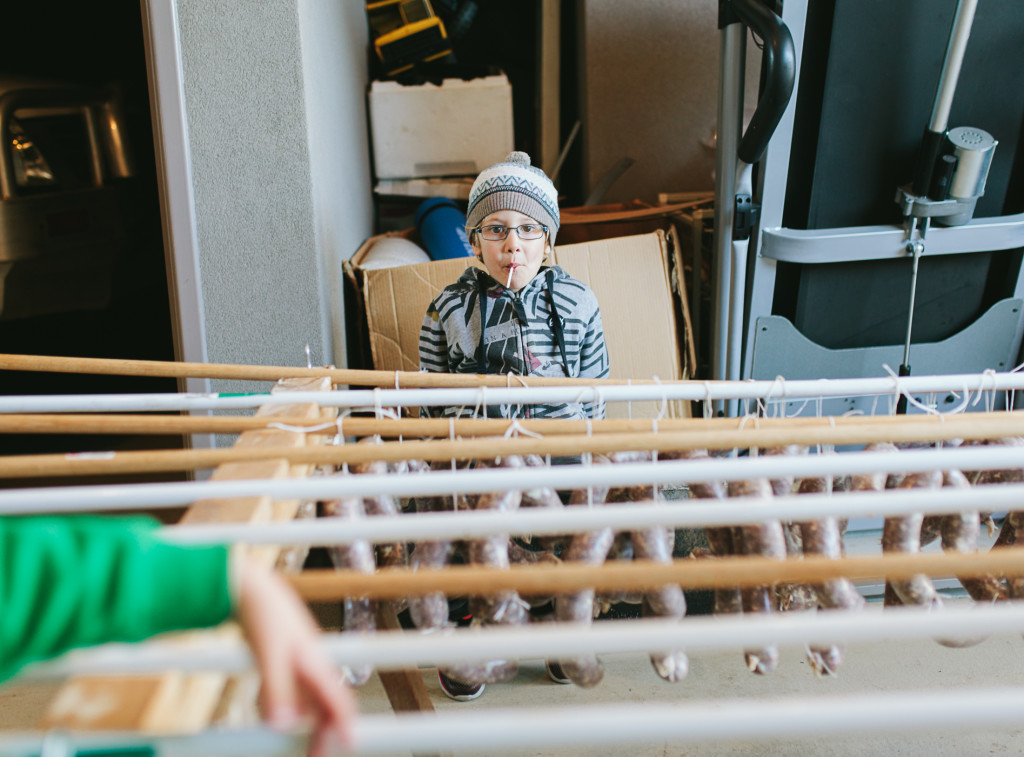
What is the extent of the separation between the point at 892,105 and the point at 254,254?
189 centimetres

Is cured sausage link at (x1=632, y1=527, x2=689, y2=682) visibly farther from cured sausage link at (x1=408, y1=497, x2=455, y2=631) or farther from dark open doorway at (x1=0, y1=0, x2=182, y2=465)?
Result: dark open doorway at (x1=0, y1=0, x2=182, y2=465)

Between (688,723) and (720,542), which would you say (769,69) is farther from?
(688,723)

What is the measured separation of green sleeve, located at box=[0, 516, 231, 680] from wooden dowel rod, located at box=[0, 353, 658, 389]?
0.64 metres

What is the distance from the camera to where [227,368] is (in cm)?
125

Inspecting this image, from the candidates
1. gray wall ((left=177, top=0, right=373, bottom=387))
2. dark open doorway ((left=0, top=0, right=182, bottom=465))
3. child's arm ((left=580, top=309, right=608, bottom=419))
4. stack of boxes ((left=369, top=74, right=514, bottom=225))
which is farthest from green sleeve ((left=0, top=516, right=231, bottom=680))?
dark open doorway ((left=0, top=0, right=182, bottom=465))

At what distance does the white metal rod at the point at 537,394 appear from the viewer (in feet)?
3.72

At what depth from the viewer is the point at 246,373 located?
49.4 inches

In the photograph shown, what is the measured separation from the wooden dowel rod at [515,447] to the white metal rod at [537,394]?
13cm

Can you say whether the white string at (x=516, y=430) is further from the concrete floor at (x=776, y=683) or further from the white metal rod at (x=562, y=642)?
the concrete floor at (x=776, y=683)

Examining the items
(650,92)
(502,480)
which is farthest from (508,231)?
(650,92)

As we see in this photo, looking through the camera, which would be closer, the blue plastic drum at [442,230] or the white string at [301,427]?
the white string at [301,427]

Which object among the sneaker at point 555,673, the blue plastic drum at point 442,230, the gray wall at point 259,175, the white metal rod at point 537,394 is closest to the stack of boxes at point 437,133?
the blue plastic drum at point 442,230

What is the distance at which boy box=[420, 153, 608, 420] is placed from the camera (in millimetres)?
Answer: 1871

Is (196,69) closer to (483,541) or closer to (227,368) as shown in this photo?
(227,368)
